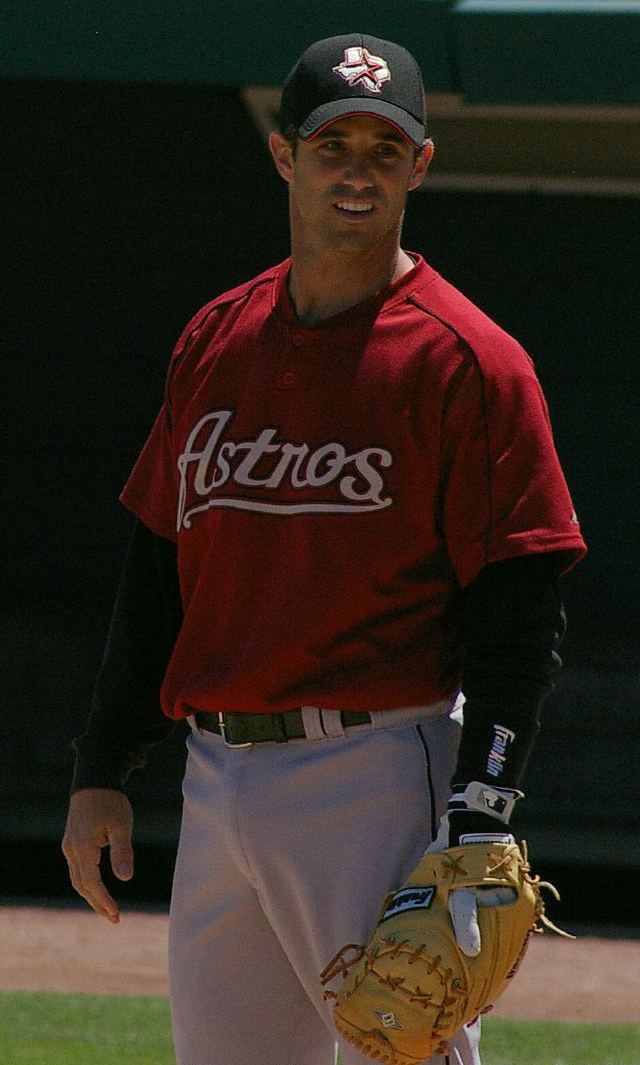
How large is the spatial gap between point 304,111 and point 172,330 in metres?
5.75

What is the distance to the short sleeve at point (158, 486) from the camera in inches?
102

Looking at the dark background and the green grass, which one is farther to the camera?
the dark background

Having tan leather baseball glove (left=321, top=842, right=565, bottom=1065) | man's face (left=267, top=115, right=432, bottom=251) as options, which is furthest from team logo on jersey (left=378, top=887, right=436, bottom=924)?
man's face (left=267, top=115, right=432, bottom=251)

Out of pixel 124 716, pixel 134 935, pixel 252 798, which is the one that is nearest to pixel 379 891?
pixel 252 798

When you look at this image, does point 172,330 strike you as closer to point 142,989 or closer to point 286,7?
point 286,7

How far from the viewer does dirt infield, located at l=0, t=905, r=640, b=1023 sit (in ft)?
18.5

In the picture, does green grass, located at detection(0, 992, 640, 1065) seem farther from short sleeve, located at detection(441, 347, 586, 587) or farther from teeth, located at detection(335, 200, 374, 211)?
teeth, located at detection(335, 200, 374, 211)

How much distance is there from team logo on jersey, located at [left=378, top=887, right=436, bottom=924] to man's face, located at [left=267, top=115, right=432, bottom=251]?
83cm

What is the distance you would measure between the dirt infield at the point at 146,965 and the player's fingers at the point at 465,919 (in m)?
3.57

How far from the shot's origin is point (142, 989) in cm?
566

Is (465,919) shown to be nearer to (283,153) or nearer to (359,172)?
(359,172)

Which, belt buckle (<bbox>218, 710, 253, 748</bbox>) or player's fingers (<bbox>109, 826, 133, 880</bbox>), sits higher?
belt buckle (<bbox>218, 710, 253, 748</bbox>)

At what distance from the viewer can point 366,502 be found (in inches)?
88.4

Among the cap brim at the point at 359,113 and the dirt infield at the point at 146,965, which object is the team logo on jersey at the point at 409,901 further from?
the dirt infield at the point at 146,965
